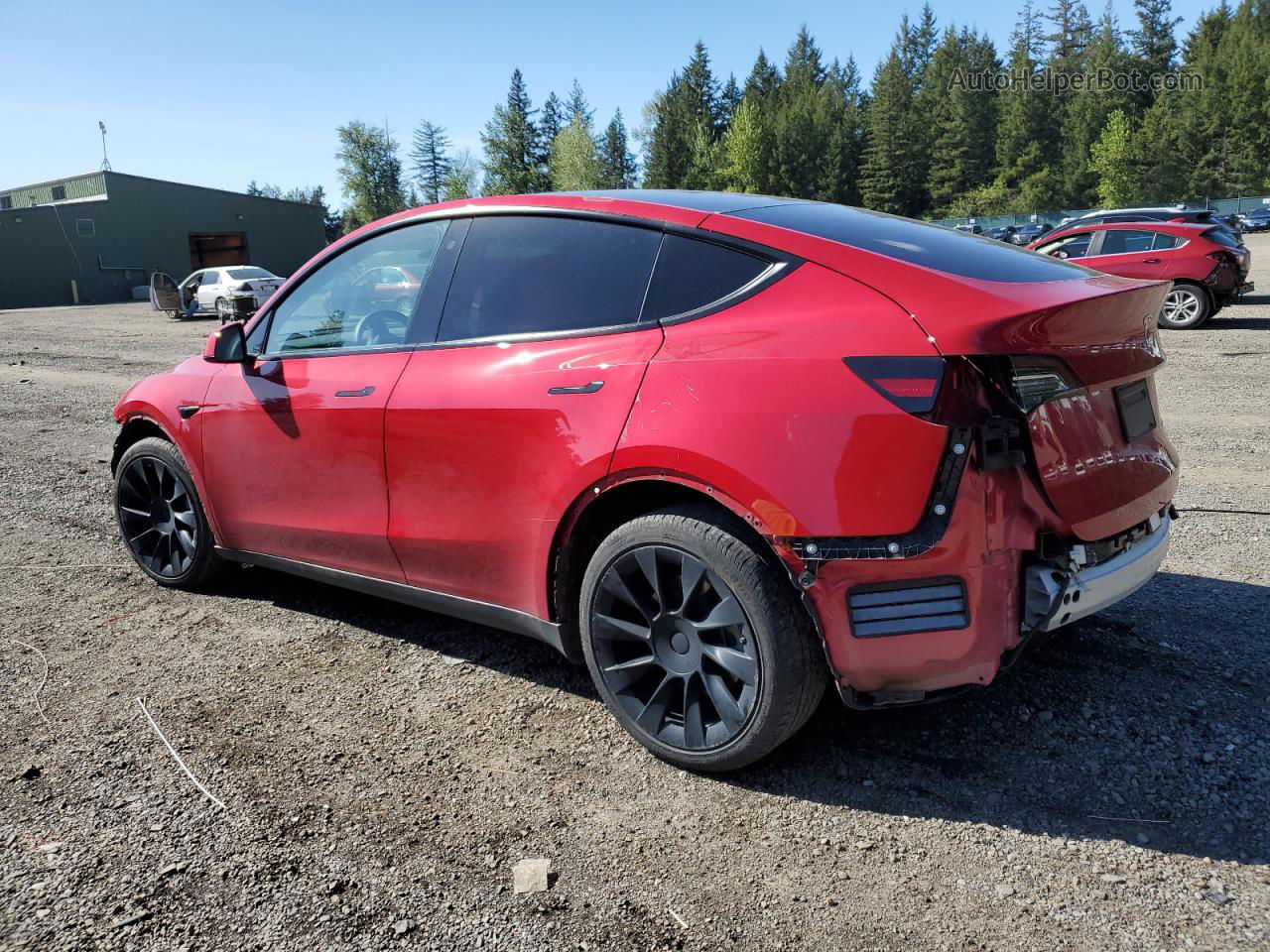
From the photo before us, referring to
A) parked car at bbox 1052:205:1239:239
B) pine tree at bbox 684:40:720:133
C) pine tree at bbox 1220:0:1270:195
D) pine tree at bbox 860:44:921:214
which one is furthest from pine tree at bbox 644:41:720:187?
Result: parked car at bbox 1052:205:1239:239

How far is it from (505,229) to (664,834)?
82.3 inches

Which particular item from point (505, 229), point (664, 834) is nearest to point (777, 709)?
point (664, 834)

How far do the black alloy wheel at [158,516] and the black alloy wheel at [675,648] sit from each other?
95.7 inches

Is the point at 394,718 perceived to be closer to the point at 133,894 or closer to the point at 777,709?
the point at 133,894

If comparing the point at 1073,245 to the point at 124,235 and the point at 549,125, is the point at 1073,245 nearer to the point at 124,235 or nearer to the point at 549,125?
the point at 124,235

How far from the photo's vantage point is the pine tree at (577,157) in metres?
A: 83.4

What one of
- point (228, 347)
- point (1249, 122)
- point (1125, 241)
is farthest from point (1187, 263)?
point (1249, 122)

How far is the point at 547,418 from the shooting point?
2943mm

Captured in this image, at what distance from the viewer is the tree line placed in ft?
262

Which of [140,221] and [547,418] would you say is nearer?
[547,418]

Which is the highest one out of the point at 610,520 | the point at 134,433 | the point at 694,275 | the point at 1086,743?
the point at 694,275

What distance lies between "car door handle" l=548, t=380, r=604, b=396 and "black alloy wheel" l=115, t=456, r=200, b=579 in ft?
7.48

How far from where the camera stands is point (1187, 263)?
1348 cm

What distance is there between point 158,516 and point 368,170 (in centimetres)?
9608
